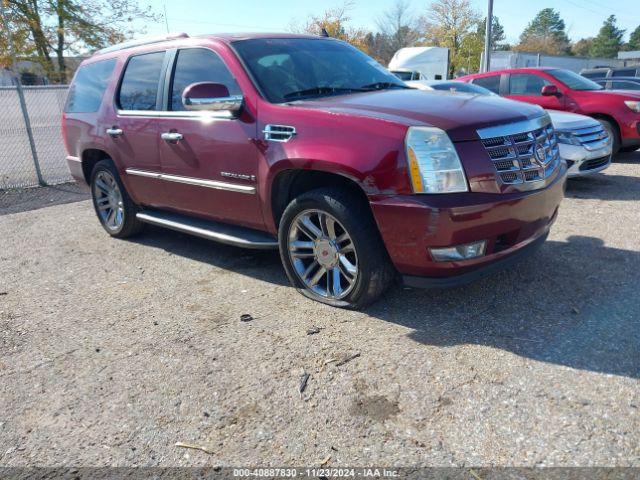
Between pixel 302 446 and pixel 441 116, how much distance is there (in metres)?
2.05

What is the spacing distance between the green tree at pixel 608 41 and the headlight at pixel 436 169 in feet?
324

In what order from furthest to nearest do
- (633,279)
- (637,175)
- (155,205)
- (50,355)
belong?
(637,175)
(155,205)
(633,279)
(50,355)

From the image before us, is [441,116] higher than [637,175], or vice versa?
[441,116]

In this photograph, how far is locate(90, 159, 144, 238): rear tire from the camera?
5.53m

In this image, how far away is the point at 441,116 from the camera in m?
3.26

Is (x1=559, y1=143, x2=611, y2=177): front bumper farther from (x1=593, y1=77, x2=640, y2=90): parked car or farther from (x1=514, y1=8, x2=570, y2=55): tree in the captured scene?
(x1=514, y1=8, x2=570, y2=55): tree

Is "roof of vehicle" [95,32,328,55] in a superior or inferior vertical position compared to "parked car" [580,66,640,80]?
superior

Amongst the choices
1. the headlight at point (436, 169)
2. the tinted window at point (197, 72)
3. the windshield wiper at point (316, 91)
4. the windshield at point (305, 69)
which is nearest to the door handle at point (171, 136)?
the tinted window at point (197, 72)

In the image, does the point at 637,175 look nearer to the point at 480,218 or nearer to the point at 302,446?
the point at 480,218

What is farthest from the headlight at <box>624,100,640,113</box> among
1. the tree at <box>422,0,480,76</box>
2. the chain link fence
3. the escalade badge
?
the tree at <box>422,0,480,76</box>

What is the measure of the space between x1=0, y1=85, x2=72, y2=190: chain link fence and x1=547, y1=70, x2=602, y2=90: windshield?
899cm

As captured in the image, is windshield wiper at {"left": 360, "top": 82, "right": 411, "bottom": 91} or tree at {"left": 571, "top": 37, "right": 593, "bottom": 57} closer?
windshield wiper at {"left": 360, "top": 82, "right": 411, "bottom": 91}

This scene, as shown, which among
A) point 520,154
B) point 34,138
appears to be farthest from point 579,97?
point 34,138

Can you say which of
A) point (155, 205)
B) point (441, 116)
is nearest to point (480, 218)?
point (441, 116)
